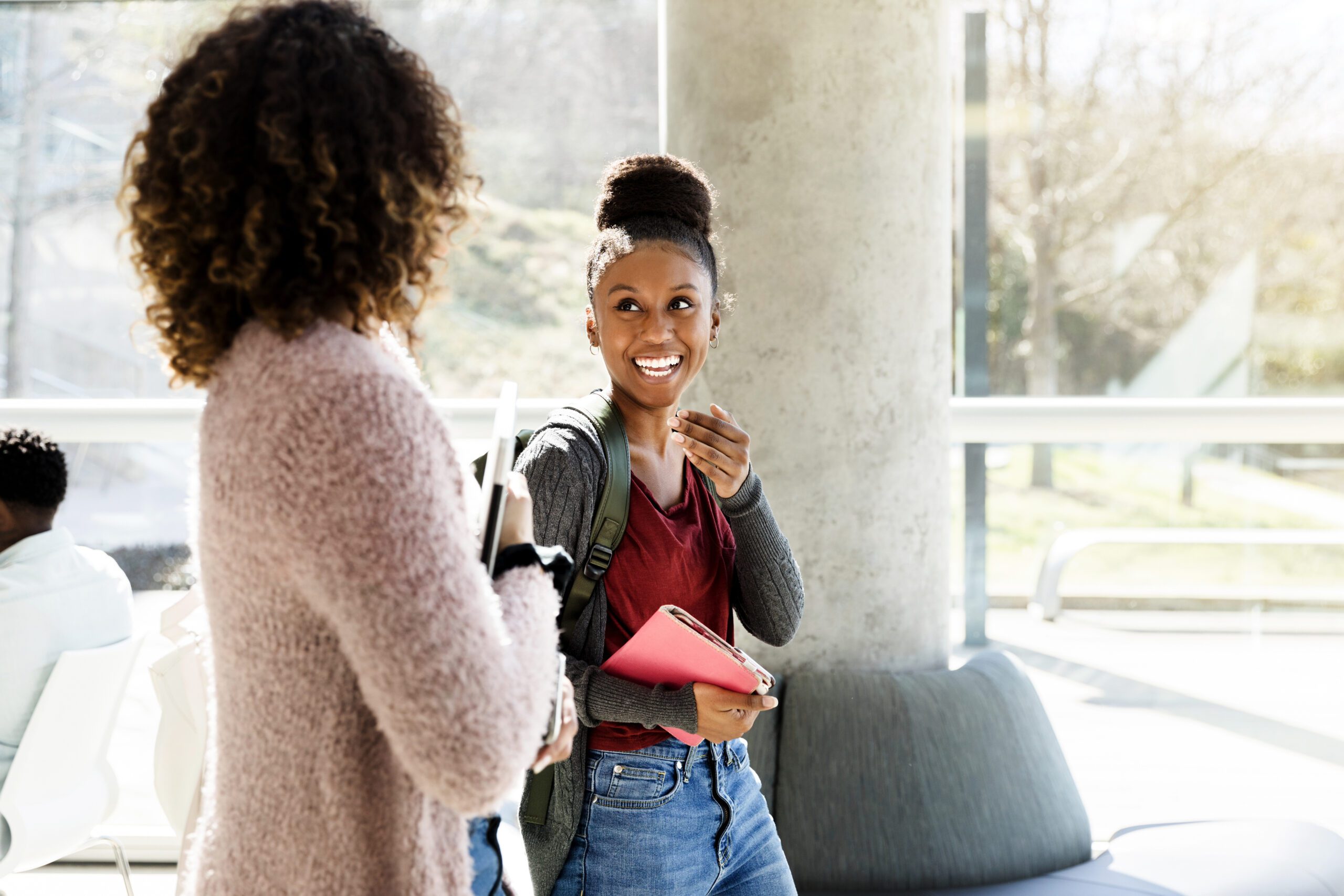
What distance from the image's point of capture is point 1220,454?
Answer: 3703 millimetres

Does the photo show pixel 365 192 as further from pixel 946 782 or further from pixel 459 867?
pixel 946 782

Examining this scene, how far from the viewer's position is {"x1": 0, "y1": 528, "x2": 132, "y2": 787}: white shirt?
8.54 feet

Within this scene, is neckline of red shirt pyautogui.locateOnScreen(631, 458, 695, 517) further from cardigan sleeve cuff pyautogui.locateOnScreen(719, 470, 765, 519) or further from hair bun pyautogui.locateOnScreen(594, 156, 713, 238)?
hair bun pyautogui.locateOnScreen(594, 156, 713, 238)

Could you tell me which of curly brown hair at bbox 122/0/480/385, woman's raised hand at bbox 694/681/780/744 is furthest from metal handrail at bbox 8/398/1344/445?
curly brown hair at bbox 122/0/480/385

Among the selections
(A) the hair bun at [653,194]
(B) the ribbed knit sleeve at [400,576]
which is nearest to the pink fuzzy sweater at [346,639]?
(B) the ribbed knit sleeve at [400,576]

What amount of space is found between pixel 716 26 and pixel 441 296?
1859 mm

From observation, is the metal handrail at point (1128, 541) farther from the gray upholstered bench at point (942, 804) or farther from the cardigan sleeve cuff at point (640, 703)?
the cardigan sleeve cuff at point (640, 703)

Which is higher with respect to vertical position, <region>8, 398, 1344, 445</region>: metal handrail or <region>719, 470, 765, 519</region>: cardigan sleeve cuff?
<region>8, 398, 1344, 445</region>: metal handrail

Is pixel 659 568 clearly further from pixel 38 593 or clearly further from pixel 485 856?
pixel 38 593

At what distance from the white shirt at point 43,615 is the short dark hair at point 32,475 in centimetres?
15

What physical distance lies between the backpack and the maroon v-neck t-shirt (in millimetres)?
37

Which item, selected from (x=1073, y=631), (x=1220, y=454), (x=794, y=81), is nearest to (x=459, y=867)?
(x=794, y=81)

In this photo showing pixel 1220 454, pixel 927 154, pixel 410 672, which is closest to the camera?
pixel 410 672

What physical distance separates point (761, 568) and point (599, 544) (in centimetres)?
30
